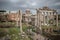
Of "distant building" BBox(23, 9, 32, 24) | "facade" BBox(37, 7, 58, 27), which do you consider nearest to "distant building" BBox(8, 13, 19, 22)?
"distant building" BBox(23, 9, 32, 24)

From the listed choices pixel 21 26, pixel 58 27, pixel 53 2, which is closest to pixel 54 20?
pixel 58 27

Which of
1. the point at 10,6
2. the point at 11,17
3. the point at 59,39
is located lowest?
the point at 59,39

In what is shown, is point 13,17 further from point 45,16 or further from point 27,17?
point 45,16

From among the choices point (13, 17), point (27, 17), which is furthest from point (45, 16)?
point (13, 17)

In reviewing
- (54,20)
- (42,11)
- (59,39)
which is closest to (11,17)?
(42,11)

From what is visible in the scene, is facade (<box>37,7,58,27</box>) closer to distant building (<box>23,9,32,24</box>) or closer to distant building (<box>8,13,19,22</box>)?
distant building (<box>23,9,32,24</box>)

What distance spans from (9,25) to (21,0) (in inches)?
22.3

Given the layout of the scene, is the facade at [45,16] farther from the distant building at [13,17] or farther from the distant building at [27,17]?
the distant building at [13,17]

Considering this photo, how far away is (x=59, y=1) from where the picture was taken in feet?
10.7

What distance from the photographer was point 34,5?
3.22 m

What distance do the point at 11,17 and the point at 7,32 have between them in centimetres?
31

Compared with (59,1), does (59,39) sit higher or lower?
lower

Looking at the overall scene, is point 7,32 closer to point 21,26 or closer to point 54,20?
point 21,26

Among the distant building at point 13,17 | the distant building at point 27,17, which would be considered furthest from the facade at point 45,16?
the distant building at point 13,17
